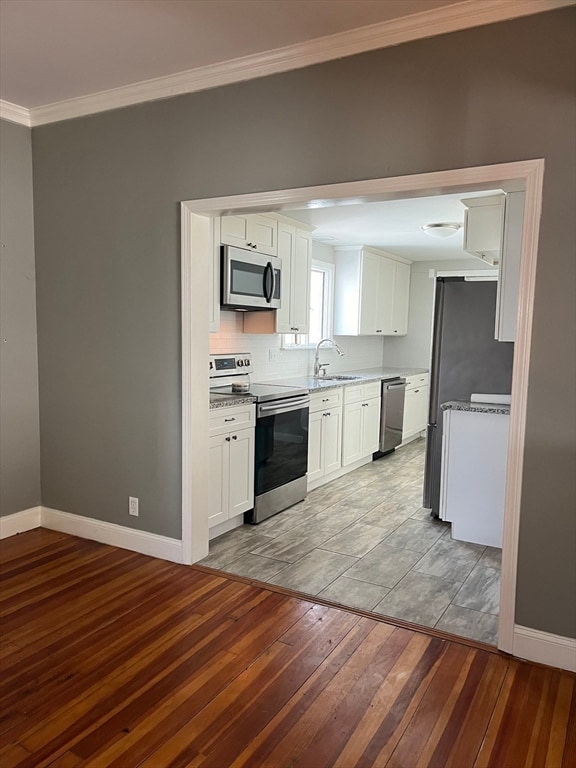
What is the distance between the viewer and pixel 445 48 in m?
2.46

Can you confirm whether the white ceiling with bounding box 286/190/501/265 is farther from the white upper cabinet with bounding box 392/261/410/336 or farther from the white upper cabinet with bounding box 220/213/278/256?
the white upper cabinet with bounding box 392/261/410/336

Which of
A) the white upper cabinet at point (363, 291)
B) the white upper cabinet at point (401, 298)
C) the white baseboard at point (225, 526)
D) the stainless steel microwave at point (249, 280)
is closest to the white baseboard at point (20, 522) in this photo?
the white baseboard at point (225, 526)

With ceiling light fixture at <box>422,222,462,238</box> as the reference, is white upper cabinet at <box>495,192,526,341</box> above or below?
below

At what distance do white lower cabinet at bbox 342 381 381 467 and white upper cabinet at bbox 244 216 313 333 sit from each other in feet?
2.88

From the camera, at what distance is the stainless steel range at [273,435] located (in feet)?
13.6

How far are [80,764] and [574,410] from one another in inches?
87.2

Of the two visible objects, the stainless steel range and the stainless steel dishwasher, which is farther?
the stainless steel dishwasher

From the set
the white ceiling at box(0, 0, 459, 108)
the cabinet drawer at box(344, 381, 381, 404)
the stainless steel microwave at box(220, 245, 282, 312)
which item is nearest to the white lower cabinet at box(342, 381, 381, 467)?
the cabinet drawer at box(344, 381, 381, 404)

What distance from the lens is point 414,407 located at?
7277 mm

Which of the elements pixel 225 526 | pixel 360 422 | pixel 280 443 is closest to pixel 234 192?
pixel 280 443

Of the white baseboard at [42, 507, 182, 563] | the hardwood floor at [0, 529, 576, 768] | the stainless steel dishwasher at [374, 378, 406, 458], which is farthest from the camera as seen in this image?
the stainless steel dishwasher at [374, 378, 406, 458]

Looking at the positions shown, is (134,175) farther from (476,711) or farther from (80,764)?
(476,711)

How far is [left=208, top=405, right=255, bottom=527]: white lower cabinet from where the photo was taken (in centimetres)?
368

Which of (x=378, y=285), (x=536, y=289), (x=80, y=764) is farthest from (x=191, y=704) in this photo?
(x=378, y=285)
